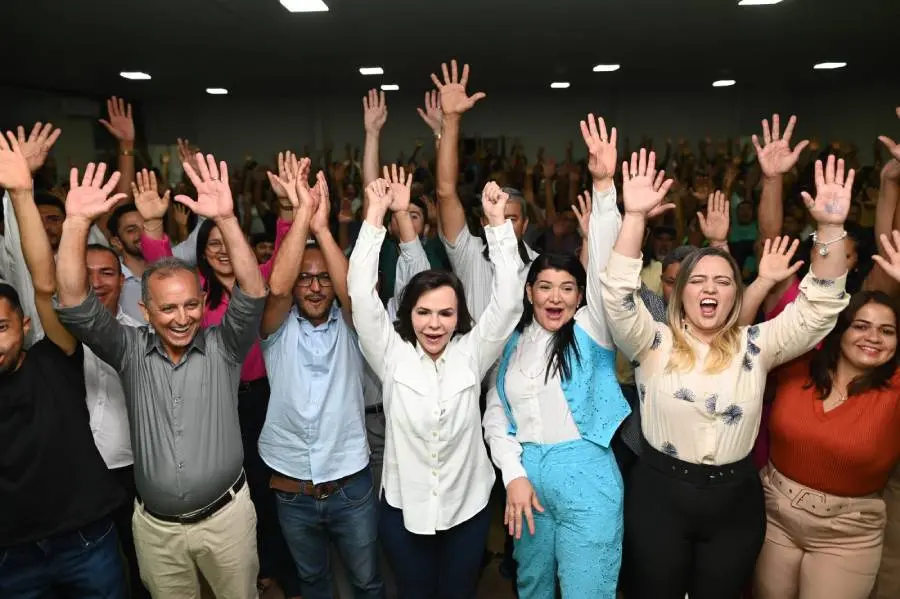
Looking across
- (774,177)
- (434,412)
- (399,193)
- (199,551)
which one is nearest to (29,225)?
(199,551)

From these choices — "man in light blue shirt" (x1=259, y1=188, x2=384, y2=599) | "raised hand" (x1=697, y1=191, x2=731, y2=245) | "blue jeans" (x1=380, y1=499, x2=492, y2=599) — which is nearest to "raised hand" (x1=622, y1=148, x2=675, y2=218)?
"raised hand" (x1=697, y1=191, x2=731, y2=245)

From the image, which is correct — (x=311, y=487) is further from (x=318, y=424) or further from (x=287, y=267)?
(x=287, y=267)

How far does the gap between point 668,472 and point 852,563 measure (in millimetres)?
716

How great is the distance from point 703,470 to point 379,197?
1.48 m

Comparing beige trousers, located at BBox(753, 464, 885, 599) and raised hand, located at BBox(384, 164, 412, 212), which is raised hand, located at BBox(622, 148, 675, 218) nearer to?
raised hand, located at BBox(384, 164, 412, 212)

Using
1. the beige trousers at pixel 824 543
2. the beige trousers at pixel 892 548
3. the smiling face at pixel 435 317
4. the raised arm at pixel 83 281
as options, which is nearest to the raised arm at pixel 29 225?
the raised arm at pixel 83 281

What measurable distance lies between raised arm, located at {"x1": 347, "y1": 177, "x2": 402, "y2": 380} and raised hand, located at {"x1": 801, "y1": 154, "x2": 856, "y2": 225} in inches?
57.8

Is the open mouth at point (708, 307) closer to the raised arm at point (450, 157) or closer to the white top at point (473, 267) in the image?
the white top at point (473, 267)

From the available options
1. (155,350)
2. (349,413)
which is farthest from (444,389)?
(155,350)

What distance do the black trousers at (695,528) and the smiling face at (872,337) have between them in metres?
0.53

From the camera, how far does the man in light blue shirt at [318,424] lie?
2.23 meters

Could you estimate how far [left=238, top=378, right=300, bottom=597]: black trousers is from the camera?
269cm

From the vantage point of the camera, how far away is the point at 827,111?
11.6m

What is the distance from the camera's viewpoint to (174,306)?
1.97m
